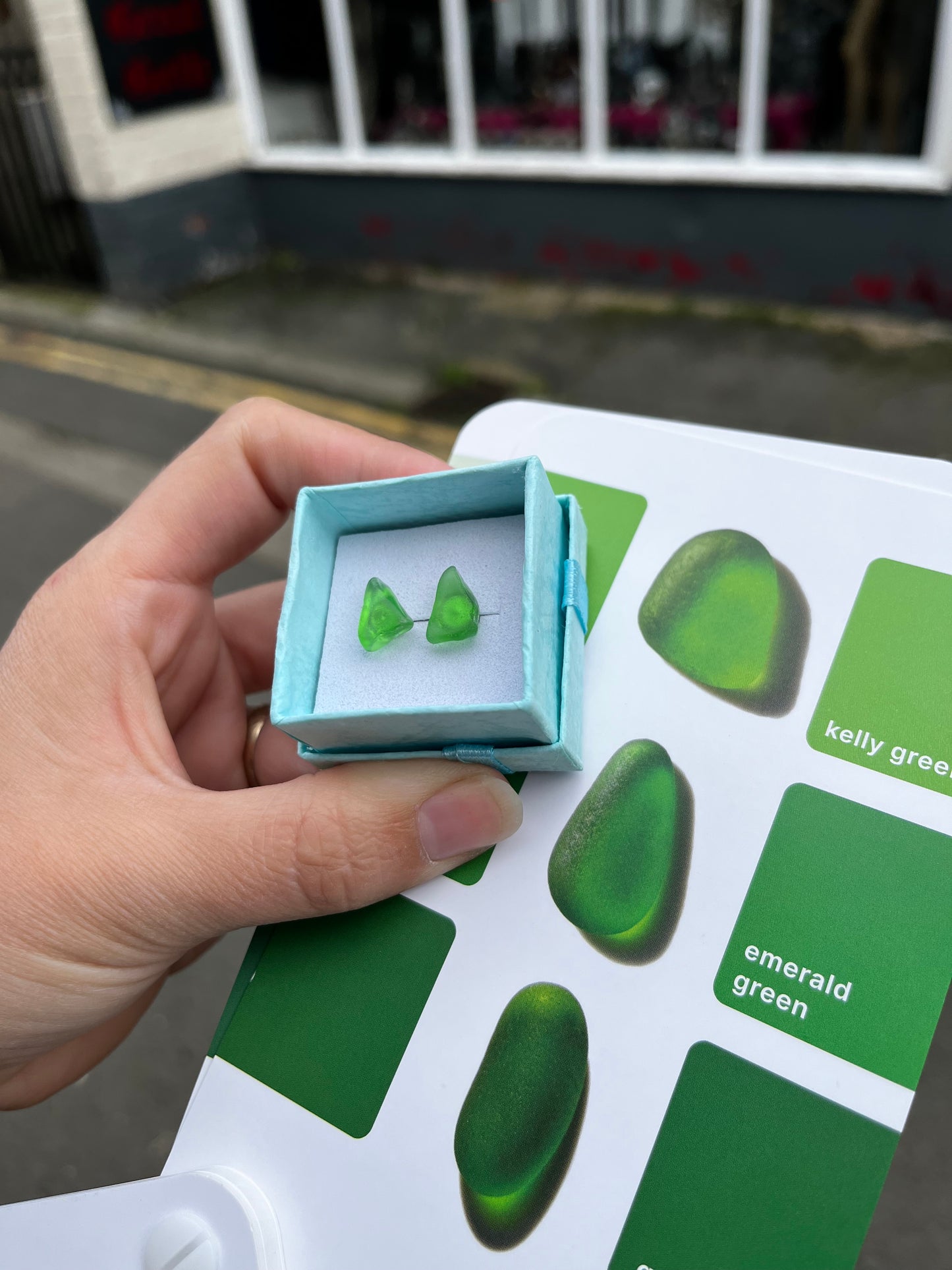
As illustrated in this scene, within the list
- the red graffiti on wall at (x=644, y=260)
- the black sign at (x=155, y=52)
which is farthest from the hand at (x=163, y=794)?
the black sign at (x=155, y=52)

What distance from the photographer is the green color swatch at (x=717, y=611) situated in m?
1.17

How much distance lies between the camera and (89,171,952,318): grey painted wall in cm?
449

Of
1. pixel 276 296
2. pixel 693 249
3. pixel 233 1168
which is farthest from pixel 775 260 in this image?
pixel 233 1168

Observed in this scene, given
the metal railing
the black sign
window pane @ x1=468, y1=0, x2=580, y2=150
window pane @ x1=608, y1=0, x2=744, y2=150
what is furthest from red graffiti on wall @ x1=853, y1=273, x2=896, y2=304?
the metal railing

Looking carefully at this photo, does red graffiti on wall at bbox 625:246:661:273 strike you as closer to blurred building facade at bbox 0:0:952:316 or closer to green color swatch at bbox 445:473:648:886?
blurred building facade at bbox 0:0:952:316

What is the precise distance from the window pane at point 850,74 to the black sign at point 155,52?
10.6ft

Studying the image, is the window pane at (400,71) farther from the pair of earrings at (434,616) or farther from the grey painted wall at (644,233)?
the pair of earrings at (434,616)

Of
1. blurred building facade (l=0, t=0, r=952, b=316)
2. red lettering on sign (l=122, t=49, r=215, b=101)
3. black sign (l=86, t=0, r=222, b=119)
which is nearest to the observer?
blurred building facade (l=0, t=0, r=952, b=316)

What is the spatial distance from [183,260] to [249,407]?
16.7ft

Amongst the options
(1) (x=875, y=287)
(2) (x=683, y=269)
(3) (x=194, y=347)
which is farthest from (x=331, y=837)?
(3) (x=194, y=347)

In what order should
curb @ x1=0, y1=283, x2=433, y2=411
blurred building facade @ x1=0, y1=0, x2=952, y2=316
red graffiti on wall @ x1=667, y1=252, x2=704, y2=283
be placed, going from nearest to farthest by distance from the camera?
blurred building facade @ x1=0, y1=0, x2=952, y2=316
curb @ x1=0, y1=283, x2=433, y2=411
red graffiti on wall @ x1=667, y1=252, x2=704, y2=283

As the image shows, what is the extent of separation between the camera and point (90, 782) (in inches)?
47.8

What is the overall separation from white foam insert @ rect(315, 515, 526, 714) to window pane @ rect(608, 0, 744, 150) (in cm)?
462

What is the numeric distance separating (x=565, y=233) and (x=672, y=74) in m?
0.94
